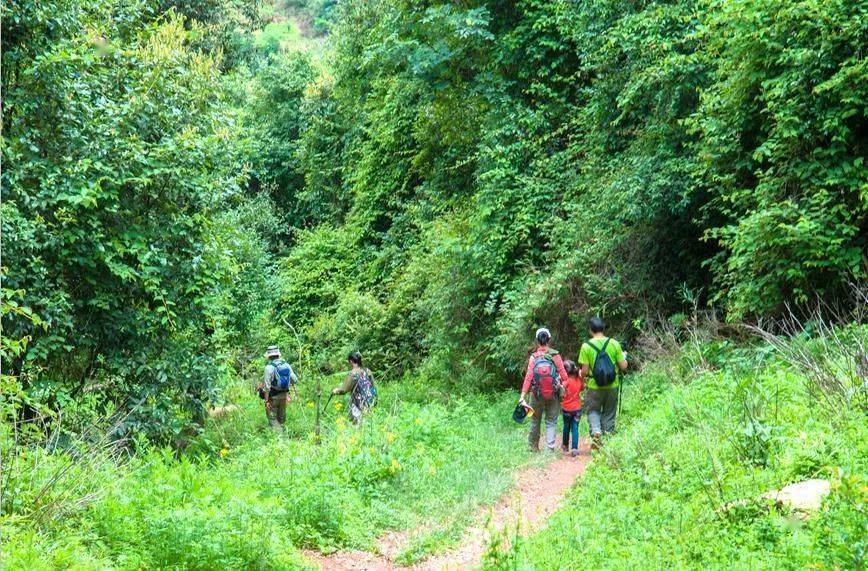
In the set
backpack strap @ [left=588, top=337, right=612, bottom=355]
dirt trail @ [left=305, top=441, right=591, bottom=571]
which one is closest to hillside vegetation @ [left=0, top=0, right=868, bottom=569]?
dirt trail @ [left=305, top=441, right=591, bottom=571]

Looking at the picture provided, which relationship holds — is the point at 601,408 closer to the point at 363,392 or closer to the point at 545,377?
the point at 545,377

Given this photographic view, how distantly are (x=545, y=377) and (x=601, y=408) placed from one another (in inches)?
33.3

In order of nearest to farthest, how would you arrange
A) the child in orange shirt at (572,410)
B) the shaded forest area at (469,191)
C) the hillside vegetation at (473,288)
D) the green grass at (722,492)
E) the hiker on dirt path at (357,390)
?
the green grass at (722,492), the hillside vegetation at (473,288), the shaded forest area at (469,191), the child in orange shirt at (572,410), the hiker on dirt path at (357,390)

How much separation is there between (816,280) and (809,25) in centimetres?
313

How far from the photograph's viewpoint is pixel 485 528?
6781 mm

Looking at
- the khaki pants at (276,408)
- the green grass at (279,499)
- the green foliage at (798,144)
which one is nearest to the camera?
the green grass at (279,499)

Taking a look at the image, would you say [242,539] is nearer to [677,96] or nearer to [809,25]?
[809,25]

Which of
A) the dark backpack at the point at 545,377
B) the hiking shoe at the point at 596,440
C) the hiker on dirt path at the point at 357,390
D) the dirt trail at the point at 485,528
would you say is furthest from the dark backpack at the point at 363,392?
the hiking shoe at the point at 596,440

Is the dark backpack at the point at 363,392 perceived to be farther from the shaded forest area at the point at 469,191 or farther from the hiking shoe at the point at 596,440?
the hiking shoe at the point at 596,440

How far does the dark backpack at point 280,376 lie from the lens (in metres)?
13.8

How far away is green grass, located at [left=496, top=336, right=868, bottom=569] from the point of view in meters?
5.26

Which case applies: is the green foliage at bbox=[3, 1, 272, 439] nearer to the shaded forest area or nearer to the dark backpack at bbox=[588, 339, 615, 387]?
the shaded forest area

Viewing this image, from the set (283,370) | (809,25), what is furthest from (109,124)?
(809,25)

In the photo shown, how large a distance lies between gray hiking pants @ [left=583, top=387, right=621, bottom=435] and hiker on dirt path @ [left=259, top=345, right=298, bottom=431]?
202 inches
